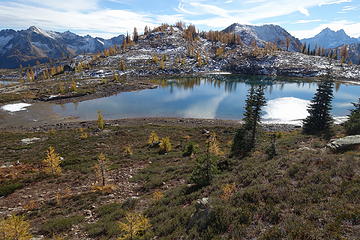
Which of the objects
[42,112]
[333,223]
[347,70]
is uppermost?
[347,70]

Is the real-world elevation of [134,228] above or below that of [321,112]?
below

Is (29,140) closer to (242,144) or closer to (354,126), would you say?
(242,144)

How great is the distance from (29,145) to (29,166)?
15.0 metres

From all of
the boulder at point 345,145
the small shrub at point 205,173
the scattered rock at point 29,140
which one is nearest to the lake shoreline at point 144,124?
the scattered rock at point 29,140

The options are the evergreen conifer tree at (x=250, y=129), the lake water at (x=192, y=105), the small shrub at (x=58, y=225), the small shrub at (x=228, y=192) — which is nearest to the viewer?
the small shrub at (x=228, y=192)

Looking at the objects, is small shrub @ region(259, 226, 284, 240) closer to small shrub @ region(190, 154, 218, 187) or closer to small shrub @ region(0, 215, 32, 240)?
Result: small shrub @ region(190, 154, 218, 187)

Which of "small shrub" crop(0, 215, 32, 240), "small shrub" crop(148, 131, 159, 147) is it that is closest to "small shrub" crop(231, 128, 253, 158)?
"small shrub" crop(148, 131, 159, 147)

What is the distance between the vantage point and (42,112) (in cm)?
8312

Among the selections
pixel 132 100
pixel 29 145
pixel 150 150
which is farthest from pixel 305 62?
pixel 29 145

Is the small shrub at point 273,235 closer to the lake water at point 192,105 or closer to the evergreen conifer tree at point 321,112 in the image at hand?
the evergreen conifer tree at point 321,112

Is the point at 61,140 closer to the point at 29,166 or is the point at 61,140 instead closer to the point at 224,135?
the point at 29,166

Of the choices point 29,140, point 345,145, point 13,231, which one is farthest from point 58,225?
point 29,140

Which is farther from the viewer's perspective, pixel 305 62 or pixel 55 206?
pixel 305 62

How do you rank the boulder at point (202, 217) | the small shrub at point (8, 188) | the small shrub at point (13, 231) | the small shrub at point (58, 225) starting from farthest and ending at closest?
the small shrub at point (8, 188) < the small shrub at point (58, 225) < the small shrub at point (13, 231) < the boulder at point (202, 217)
